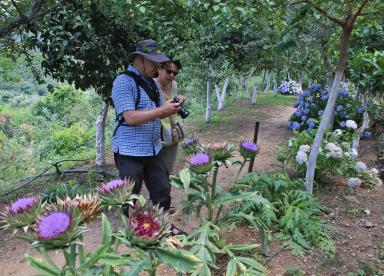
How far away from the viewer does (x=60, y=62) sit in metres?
4.95

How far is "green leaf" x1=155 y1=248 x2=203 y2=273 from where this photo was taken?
1893 millimetres

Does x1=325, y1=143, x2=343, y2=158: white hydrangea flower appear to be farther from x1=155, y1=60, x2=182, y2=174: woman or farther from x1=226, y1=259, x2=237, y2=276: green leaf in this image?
x1=226, y1=259, x2=237, y2=276: green leaf

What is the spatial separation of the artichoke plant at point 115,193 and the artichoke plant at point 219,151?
918 millimetres

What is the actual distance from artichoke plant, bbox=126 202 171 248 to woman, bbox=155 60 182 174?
7.13ft

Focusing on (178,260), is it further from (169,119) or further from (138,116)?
(169,119)

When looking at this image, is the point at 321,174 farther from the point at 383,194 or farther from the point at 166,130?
the point at 166,130

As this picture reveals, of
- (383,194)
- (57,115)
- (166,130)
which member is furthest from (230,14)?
(57,115)

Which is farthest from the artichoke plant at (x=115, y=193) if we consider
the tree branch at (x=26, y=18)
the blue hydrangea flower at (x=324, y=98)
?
the blue hydrangea flower at (x=324, y=98)

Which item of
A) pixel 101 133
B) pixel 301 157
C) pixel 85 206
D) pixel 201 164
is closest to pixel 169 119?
pixel 201 164

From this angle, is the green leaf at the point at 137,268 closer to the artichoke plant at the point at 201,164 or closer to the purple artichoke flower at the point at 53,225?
the purple artichoke flower at the point at 53,225

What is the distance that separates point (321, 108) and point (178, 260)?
7512 millimetres

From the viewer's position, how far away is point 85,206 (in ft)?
6.26

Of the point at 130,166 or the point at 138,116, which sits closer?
the point at 138,116

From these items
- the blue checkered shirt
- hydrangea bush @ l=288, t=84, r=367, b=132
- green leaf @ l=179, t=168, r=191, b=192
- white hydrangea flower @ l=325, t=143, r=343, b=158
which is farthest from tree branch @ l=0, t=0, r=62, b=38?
hydrangea bush @ l=288, t=84, r=367, b=132
